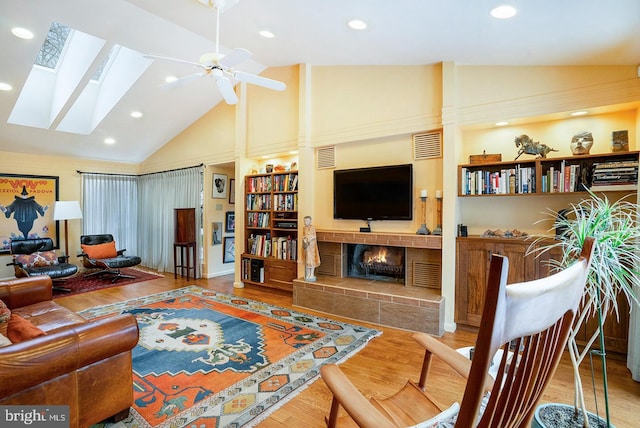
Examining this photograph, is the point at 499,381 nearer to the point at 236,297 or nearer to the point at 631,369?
the point at 631,369

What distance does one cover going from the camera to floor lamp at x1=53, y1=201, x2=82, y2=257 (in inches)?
233

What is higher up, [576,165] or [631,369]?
[576,165]

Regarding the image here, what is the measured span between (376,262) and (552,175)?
221cm

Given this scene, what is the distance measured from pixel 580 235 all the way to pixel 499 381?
4.27 ft

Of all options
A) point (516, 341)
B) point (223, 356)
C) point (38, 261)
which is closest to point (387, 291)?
point (223, 356)

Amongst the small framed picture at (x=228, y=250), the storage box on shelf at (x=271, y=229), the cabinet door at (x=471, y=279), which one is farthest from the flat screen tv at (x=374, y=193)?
the small framed picture at (x=228, y=250)

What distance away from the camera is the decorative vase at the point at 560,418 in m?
1.53

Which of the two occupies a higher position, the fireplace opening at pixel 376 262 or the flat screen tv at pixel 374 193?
the flat screen tv at pixel 374 193

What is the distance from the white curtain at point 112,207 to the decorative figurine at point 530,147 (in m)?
7.87

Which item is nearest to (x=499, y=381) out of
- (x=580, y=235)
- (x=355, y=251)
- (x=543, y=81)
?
(x=580, y=235)

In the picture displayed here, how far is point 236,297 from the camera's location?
4.73m

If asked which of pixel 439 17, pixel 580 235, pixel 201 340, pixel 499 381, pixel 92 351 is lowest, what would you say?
pixel 201 340

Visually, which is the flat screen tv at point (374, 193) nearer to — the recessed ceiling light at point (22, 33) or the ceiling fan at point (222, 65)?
the ceiling fan at point (222, 65)

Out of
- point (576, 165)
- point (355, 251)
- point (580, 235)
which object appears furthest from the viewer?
point (355, 251)
